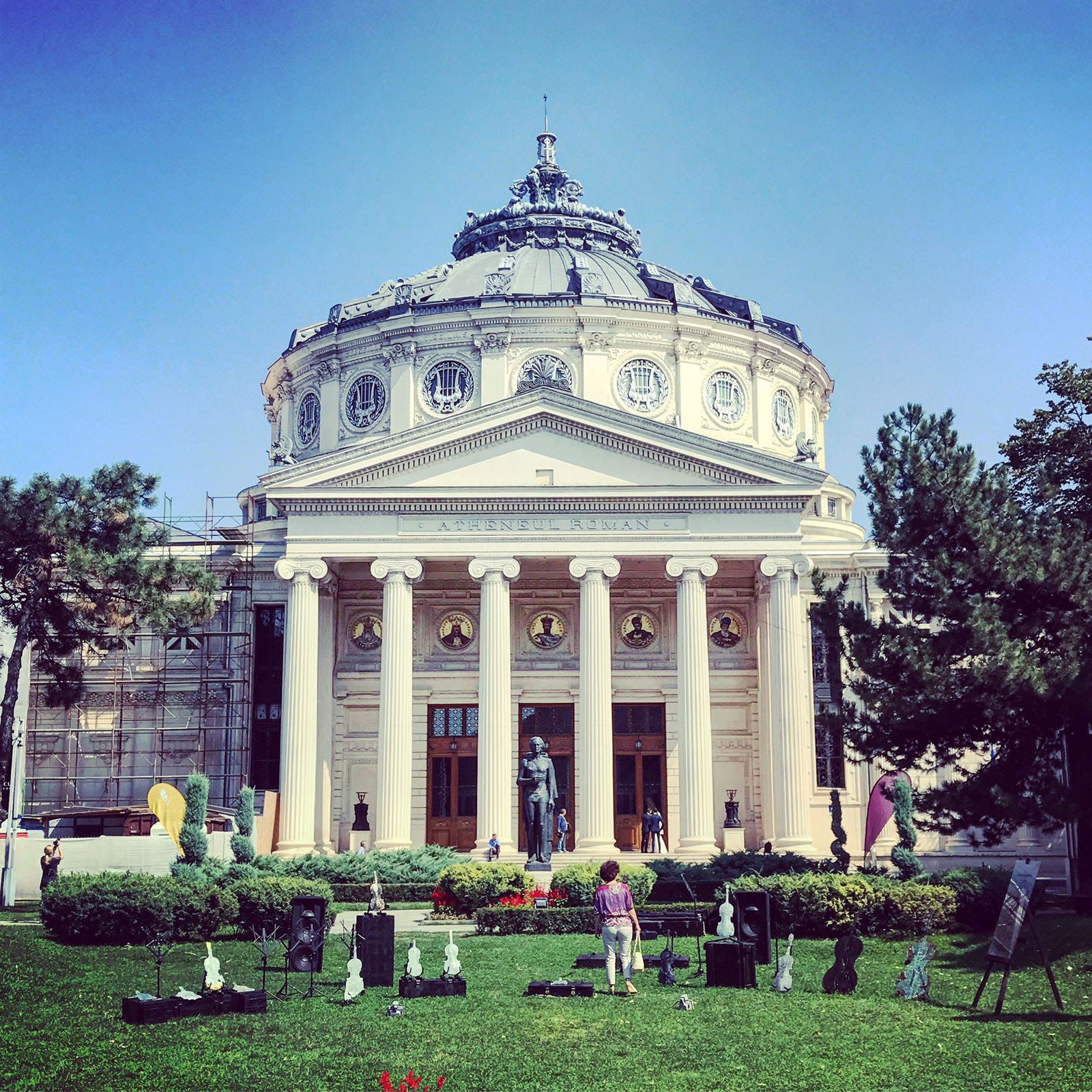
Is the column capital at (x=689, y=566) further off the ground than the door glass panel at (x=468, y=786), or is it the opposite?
the column capital at (x=689, y=566)

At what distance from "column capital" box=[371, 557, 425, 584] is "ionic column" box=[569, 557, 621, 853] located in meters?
5.22

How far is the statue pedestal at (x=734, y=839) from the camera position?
49.7 m

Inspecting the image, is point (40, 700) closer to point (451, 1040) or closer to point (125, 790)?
point (125, 790)

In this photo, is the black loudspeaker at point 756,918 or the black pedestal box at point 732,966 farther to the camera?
the black loudspeaker at point 756,918

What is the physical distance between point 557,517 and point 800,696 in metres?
9.92

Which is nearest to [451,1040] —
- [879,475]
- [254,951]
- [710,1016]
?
[710,1016]

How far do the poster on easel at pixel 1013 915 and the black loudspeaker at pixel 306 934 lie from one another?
1039cm

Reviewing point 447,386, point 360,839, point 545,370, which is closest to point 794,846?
point 360,839

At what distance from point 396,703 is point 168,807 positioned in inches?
346

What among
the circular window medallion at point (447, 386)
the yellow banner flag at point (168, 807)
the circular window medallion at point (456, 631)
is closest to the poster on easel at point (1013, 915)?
the yellow banner flag at point (168, 807)

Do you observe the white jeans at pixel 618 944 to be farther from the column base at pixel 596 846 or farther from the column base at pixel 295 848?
the column base at pixel 295 848

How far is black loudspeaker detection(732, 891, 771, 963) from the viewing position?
77.4ft

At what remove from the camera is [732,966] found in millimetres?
22375

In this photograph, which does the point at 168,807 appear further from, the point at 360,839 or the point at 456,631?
the point at 456,631
